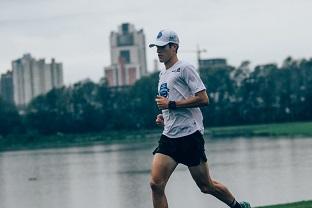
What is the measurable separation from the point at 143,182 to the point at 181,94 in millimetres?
23877

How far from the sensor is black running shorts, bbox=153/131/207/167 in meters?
10.7

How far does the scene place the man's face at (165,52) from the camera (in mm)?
10680

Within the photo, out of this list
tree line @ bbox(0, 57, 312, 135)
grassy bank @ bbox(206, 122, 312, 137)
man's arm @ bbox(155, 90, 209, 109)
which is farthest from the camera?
tree line @ bbox(0, 57, 312, 135)

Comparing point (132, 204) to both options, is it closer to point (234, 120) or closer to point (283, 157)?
point (283, 157)

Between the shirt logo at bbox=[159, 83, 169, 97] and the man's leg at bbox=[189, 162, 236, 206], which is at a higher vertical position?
the shirt logo at bbox=[159, 83, 169, 97]

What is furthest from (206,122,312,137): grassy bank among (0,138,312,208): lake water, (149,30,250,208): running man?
(149,30,250,208): running man

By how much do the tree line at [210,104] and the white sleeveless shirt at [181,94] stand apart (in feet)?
339

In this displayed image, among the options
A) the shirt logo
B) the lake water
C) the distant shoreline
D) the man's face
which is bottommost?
the distant shoreline

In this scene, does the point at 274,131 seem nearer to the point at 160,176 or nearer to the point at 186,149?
the point at 186,149

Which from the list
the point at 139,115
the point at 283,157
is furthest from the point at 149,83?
the point at 283,157

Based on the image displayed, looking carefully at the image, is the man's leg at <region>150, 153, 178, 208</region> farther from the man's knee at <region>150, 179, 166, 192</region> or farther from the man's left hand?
the man's left hand

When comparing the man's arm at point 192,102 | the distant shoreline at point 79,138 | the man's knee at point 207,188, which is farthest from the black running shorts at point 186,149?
the distant shoreline at point 79,138

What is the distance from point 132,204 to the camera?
83.2 ft

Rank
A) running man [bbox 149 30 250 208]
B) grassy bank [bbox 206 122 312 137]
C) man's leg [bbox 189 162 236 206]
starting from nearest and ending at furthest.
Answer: running man [bbox 149 30 250 208], man's leg [bbox 189 162 236 206], grassy bank [bbox 206 122 312 137]
